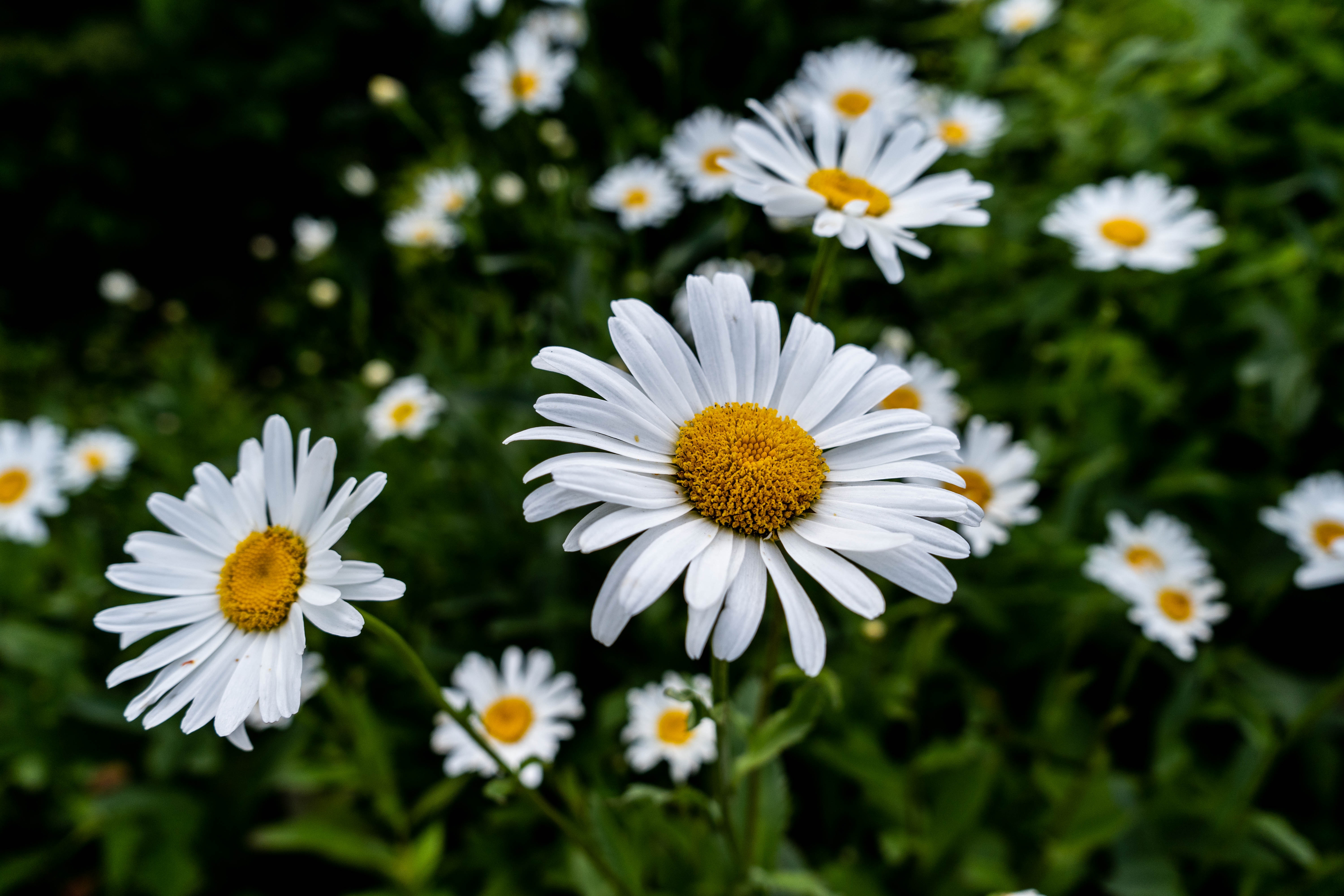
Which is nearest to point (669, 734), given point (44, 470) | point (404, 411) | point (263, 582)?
point (263, 582)

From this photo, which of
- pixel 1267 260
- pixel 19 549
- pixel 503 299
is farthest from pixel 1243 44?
pixel 19 549

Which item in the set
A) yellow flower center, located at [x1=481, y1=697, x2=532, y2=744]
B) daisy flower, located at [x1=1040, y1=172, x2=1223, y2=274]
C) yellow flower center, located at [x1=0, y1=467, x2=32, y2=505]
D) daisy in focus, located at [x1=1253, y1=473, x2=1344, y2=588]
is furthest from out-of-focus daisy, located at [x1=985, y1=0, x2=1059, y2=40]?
yellow flower center, located at [x1=0, y1=467, x2=32, y2=505]

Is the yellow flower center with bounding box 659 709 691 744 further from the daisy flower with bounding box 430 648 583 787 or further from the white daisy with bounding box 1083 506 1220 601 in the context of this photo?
the white daisy with bounding box 1083 506 1220 601

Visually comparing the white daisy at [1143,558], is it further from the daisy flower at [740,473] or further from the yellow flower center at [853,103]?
the yellow flower center at [853,103]

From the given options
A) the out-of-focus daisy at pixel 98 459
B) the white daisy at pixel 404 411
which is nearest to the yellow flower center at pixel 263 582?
the white daisy at pixel 404 411

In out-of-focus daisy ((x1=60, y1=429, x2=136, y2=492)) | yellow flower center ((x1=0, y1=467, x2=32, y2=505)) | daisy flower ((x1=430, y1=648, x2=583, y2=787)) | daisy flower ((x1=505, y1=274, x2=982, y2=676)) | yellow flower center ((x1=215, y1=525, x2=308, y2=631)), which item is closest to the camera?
daisy flower ((x1=505, y1=274, x2=982, y2=676))

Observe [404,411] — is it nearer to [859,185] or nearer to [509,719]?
[509,719]

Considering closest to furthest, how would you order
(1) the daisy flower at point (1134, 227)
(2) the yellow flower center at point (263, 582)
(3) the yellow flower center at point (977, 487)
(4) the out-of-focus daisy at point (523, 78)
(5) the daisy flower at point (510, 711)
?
(2) the yellow flower center at point (263, 582) < (5) the daisy flower at point (510, 711) < (3) the yellow flower center at point (977, 487) < (1) the daisy flower at point (1134, 227) < (4) the out-of-focus daisy at point (523, 78)
